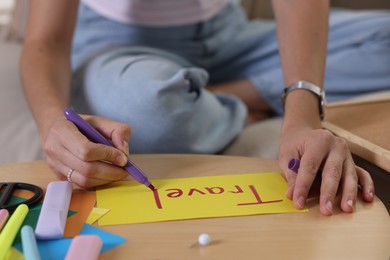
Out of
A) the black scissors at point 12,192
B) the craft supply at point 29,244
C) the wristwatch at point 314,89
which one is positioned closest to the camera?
the craft supply at point 29,244

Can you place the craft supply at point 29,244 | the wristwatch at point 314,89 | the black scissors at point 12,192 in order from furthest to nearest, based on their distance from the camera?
the wristwatch at point 314,89, the black scissors at point 12,192, the craft supply at point 29,244

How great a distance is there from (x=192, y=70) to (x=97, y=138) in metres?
0.29

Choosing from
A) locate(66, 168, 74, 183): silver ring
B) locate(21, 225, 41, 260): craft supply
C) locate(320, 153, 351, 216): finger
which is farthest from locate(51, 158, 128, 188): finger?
locate(320, 153, 351, 216): finger

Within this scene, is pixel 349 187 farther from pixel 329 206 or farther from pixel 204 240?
pixel 204 240

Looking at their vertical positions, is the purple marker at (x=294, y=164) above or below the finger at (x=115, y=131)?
below

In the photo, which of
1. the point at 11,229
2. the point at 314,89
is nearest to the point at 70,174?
the point at 11,229

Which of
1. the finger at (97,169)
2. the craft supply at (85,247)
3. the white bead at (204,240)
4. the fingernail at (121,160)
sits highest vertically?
the craft supply at (85,247)

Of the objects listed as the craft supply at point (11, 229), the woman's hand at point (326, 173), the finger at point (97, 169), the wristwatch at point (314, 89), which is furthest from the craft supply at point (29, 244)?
the wristwatch at point (314, 89)

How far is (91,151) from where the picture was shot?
0.56 metres

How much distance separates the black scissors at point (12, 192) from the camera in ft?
1.71

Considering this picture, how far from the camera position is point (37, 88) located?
74 cm

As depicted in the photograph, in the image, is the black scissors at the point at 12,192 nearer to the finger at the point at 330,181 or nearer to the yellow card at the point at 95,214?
the yellow card at the point at 95,214

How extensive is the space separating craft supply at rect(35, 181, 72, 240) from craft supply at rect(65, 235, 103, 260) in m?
0.03

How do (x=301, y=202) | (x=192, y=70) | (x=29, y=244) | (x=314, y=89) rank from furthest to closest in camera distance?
1. (x=192, y=70)
2. (x=314, y=89)
3. (x=301, y=202)
4. (x=29, y=244)
